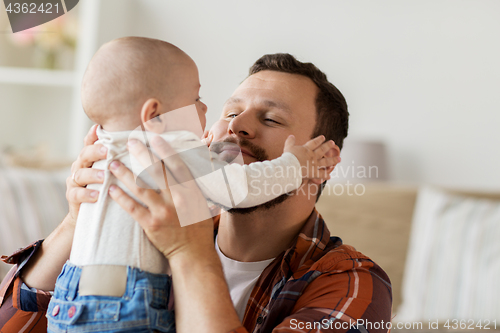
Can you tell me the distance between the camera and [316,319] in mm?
835

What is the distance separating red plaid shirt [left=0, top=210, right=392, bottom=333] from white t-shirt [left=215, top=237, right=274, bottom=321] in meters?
0.04

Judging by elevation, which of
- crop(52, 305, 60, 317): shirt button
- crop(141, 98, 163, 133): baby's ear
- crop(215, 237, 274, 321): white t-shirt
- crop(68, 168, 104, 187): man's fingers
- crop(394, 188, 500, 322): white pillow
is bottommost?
crop(394, 188, 500, 322): white pillow

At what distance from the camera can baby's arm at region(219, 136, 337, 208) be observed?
829mm

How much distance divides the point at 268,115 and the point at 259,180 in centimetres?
41

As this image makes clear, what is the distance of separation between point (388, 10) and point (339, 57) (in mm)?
456

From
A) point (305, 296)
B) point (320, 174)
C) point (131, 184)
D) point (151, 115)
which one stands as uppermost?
point (151, 115)

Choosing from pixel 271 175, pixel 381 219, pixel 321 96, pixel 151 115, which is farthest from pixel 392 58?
pixel 151 115

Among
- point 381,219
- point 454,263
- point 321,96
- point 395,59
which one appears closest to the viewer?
point 321,96

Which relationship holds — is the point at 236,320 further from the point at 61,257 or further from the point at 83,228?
the point at 61,257

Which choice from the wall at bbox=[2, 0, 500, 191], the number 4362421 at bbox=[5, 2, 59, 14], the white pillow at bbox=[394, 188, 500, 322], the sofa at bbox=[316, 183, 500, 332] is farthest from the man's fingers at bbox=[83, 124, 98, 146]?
the number 4362421 at bbox=[5, 2, 59, 14]

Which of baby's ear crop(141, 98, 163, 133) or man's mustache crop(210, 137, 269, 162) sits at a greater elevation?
baby's ear crop(141, 98, 163, 133)

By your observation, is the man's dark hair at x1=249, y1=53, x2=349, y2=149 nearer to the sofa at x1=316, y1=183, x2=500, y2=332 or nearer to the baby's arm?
the baby's arm

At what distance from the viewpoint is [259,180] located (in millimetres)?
855

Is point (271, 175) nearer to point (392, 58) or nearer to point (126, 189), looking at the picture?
point (126, 189)
